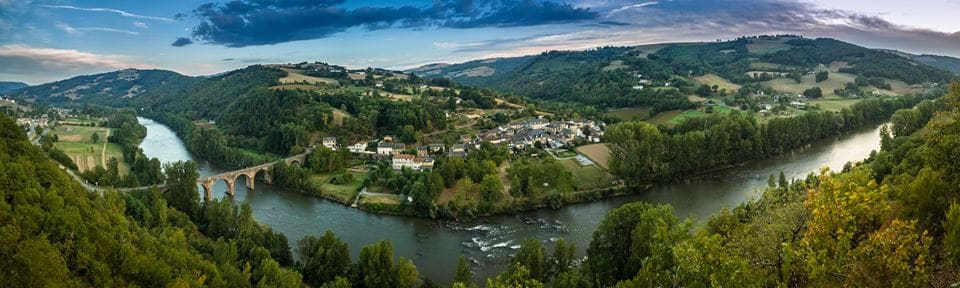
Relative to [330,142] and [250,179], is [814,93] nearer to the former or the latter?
[330,142]

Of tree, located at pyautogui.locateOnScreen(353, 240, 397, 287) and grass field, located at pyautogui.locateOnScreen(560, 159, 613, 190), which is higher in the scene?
tree, located at pyautogui.locateOnScreen(353, 240, 397, 287)

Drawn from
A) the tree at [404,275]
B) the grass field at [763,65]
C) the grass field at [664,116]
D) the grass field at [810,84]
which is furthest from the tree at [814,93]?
the tree at [404,275]

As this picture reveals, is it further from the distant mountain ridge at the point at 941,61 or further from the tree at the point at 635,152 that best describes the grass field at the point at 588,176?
the distant mountain ridge at the point at 941,61

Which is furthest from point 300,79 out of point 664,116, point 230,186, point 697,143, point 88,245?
point 88,245

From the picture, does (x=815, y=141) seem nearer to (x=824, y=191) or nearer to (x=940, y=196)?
(x=940, y=196)

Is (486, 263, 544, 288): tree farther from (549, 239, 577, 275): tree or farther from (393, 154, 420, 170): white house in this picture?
(393, 154, 420, 170): white house

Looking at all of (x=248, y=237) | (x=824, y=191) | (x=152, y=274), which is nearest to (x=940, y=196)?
(x=824, y=191)

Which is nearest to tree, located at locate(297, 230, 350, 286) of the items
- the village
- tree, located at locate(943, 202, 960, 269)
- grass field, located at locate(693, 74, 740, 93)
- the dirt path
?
tree, located at locate(943, 202, 960, 269)
